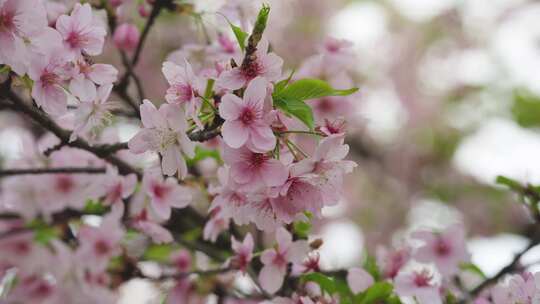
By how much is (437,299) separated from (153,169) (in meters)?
0.69

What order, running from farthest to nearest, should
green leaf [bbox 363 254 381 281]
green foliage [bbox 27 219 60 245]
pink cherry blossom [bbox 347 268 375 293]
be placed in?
green foliage [bbox 27 219 60 245], green leaf [bbox 363 254 381 281], pink cherry blossom [bbox 347 268 375 293]

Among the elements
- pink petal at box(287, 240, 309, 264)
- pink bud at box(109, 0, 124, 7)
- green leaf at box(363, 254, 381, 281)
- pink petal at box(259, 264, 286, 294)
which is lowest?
green leaf at box(363, 254, 381, 281)

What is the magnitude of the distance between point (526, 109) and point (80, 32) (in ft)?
11.7

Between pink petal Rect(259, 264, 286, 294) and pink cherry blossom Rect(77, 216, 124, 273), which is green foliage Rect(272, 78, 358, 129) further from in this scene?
pink cherry blossom Rect(77, 216, 124, 273)

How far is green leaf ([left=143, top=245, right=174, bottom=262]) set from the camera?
2.02 m

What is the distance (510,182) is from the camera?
4.74 ft

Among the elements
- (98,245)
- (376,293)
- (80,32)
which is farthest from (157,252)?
(80,32)

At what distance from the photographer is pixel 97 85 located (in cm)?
121

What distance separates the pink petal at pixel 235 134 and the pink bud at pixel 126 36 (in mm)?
833

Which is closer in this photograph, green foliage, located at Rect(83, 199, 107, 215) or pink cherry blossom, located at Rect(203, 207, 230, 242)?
pink cherry blossom, located at Rect(203, 207, 230, 242)

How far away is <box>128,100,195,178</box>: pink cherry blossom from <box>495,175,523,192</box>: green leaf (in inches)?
31.2

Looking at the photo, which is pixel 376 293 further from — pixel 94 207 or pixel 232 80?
pixel 94 207

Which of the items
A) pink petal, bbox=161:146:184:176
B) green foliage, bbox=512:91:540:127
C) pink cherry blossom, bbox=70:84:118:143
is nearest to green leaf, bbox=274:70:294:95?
pink petal, bbox=161:146:184:176

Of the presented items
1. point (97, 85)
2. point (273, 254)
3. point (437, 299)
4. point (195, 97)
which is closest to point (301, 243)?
point (273, 254)
